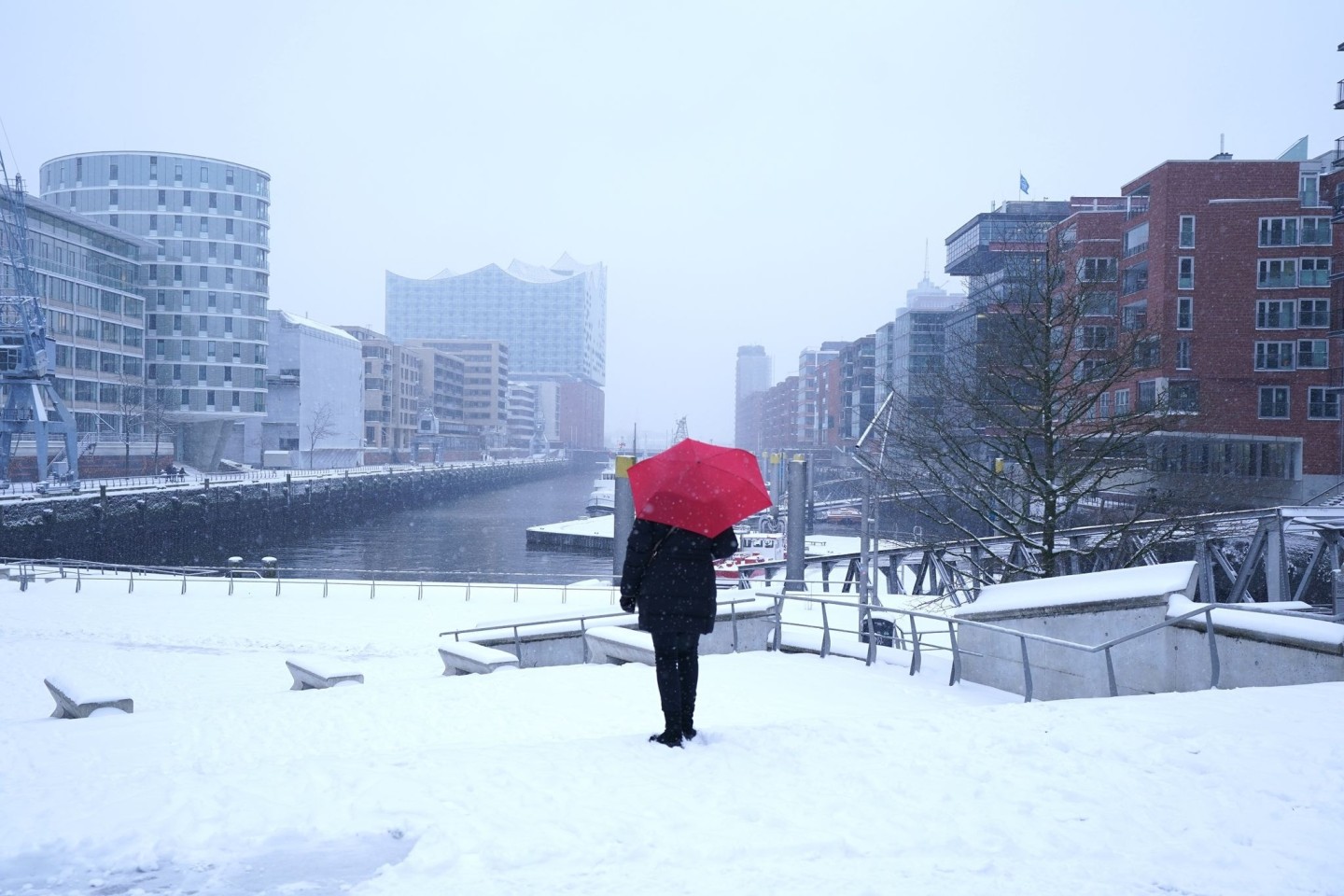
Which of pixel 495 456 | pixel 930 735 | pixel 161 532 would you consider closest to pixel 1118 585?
pixel 930 735

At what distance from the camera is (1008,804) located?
15.6 feet

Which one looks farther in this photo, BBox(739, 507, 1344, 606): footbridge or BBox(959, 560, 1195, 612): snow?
BBox(739, 507, 1344, 606): footbridge

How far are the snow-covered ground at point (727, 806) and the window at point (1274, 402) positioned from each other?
138ft

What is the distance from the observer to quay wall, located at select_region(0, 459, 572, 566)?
4834 cm

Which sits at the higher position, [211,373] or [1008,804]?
[211,373]

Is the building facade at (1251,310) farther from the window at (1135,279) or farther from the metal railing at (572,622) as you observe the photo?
the metal railing at (572,622)

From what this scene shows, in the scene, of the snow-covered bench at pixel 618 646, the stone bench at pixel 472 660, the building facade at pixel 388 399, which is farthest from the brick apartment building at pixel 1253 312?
the building facade at pixel 388 399

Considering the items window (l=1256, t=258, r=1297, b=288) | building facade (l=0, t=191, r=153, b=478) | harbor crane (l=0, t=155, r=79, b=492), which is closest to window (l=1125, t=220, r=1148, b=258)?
window (l=1256, t=258, r=1297, b=288)

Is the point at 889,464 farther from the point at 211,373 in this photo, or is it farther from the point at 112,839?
the point at 211,373

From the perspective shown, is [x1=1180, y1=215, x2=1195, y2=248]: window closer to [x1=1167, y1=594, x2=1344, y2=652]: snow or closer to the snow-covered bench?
[x1=1167, y1=594, x2=1344, y2=652]: snow

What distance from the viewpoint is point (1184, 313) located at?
1726 inches

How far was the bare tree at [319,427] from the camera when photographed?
101m

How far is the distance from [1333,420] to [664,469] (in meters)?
45.8

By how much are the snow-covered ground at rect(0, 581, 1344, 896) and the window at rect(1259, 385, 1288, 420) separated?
4210 centimetres
